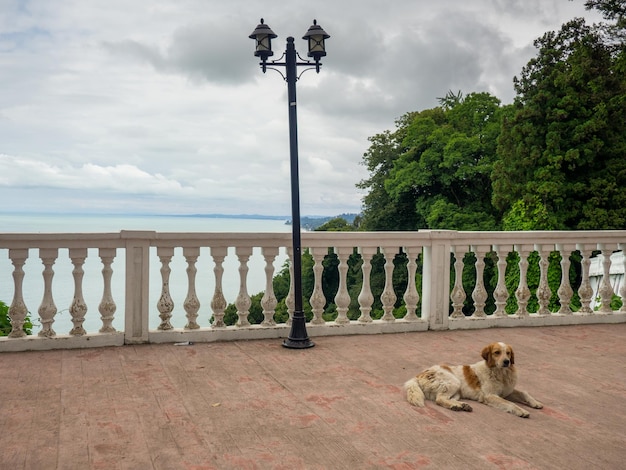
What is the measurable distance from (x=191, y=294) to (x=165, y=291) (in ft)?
0.87

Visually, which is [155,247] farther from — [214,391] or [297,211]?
[214,391]

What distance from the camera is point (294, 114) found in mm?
6328

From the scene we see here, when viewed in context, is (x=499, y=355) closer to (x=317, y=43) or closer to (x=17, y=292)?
(x=317, y=43)

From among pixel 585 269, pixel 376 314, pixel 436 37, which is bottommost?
pixel 376 314

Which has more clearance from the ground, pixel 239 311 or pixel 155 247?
pixel 155 247

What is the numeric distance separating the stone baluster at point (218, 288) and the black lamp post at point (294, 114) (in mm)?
736

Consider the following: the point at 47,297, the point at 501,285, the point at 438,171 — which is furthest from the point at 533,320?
the point at 438,171

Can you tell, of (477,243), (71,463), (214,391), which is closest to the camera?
(71,463)

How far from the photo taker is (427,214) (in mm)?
32344

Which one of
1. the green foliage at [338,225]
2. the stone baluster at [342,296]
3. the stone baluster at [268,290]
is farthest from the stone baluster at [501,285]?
the green foliage at [338,225]

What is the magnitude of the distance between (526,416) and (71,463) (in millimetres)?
2820

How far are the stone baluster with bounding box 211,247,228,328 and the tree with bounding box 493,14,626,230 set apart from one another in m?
19.2

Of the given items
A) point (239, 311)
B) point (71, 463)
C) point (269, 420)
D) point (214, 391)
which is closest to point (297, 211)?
point (239, 311)

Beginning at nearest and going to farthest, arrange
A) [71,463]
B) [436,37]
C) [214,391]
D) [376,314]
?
[71,463] < [214,391] < [436,37] < [376,314]
